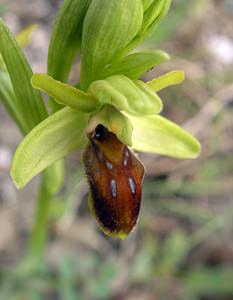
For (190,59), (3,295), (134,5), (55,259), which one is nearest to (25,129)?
(134,5)

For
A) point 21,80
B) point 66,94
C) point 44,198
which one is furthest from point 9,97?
point 44,198

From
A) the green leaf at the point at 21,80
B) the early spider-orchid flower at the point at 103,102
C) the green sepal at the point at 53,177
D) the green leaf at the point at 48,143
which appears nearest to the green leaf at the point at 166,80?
the early spider-orchid flower at the point at 103,102

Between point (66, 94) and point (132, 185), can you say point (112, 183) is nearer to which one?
point (132, 185)

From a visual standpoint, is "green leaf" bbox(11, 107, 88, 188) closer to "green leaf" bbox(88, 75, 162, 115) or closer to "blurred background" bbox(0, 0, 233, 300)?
"green leaf" bbox(88, 75, 162, 115)

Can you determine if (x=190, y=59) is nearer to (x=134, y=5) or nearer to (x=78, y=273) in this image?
(x=78, y=273)

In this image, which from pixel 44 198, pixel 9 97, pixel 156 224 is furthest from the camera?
pixel 156 224

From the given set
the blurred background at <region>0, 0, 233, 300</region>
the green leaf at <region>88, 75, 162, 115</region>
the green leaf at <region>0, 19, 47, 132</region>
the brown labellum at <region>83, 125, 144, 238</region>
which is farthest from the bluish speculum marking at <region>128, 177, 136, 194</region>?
the blurred background at <region>0, 0, 233, 300</region>
